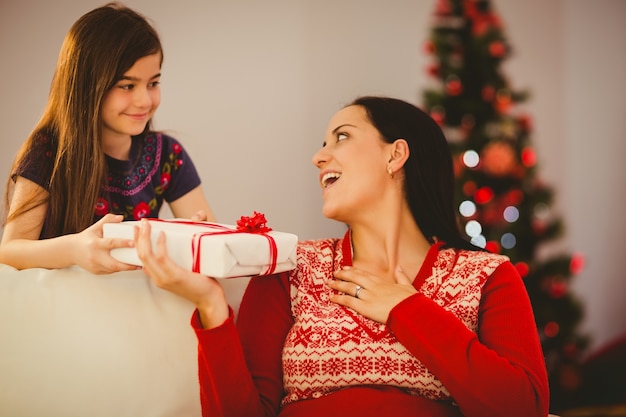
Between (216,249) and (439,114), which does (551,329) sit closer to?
(439,114)

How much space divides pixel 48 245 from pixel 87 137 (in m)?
0.36

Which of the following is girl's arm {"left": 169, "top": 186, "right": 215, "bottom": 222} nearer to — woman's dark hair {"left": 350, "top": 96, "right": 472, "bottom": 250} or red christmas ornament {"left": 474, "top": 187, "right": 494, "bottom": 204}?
woman's dark hair {"left": 350, "top": 96, "right": 472, "bottom": 250}

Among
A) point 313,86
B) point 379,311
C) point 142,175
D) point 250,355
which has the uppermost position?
point 313,86

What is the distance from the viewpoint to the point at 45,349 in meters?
A: 1.13

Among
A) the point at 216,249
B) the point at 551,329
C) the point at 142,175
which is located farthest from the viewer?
the point at 551,329

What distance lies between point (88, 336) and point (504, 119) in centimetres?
204

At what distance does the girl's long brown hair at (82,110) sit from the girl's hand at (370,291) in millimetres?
706

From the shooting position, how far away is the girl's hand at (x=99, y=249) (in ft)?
3.46

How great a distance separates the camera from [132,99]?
1.50 metres

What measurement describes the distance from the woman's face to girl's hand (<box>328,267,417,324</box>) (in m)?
0.16

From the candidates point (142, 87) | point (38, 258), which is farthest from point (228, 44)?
point (38, 258)

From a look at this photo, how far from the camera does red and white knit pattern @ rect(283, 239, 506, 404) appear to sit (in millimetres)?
1098

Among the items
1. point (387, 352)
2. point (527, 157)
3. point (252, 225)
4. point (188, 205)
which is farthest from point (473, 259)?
point (527, 157)

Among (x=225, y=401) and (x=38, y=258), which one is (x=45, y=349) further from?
(x=225, y=401)
